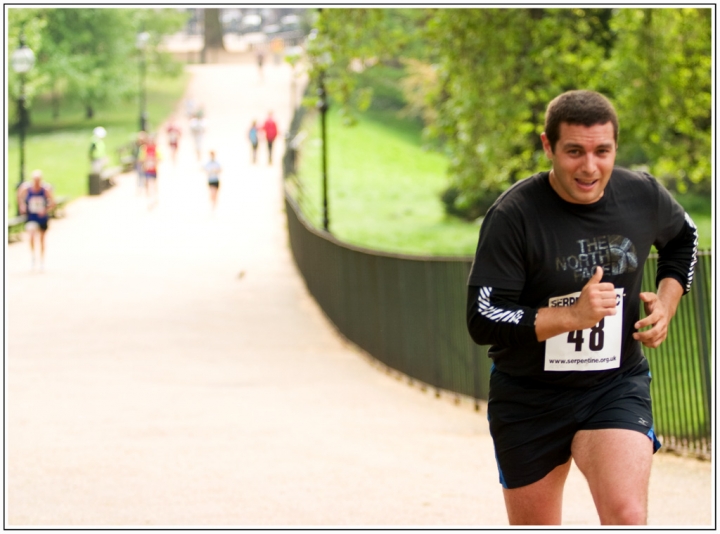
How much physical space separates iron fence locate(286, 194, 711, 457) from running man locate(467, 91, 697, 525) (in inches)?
182

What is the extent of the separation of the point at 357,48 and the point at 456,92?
5.56ft

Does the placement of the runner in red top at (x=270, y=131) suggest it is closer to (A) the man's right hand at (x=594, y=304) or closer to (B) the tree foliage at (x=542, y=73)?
(B) the tree foliage at (x=542, y=73)

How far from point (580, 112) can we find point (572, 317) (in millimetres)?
697

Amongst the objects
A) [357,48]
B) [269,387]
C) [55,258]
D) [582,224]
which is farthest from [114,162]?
[582,224]

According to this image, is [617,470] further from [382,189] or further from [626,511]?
[382,189]

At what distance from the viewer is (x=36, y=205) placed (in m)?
23.1

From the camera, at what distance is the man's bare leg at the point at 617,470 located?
3.84m

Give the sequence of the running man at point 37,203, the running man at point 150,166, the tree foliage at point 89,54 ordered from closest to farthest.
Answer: the running man at point 37,203 → the running man at point 150,166 → the tree foliage at point 89,54

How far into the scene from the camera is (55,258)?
27.8 metres

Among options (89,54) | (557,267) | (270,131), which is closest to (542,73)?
(557,267)

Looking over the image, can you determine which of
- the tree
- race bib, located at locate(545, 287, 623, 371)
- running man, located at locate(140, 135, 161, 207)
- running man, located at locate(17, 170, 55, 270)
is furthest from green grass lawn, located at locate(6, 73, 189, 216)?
race bib, located at locate(545, 287, 623, 371)

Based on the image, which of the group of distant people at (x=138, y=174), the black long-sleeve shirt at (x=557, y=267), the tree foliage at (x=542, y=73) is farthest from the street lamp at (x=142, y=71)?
the black long-sleeve shirt at (x=557, y=267)

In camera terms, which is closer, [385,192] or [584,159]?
[584,159]

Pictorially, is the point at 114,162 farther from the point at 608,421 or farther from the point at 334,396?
the point at 608,421
